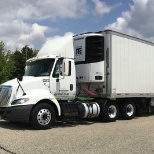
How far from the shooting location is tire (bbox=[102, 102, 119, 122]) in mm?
14102

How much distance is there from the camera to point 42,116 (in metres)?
11.8

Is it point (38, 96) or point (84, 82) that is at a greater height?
point (84, 82)

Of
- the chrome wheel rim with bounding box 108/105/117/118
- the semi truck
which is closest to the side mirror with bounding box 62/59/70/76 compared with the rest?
the semi truck

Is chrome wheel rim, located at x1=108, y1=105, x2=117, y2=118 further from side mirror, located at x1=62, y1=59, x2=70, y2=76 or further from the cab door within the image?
side mirror, located at x1=62, y1=59, x2=70, y2=76

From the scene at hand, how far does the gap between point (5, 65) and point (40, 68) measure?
1084 inches

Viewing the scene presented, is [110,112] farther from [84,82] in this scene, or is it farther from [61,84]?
[61,84]

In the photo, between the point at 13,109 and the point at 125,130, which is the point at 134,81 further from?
the point at 13,109

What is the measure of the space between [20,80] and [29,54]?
53374 millimetres

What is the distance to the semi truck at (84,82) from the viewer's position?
11766mm

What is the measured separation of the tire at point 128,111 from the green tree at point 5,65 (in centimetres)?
2407

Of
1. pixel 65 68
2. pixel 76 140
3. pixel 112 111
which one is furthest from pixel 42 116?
pixel 112 111

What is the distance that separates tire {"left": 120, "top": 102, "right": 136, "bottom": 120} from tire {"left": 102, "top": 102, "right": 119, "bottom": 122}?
47 cm

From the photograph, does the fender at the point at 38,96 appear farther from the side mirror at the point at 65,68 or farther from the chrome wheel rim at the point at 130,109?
the chrome wheel rim at the point at 130,109

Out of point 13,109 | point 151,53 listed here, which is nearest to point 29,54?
point 151,53
